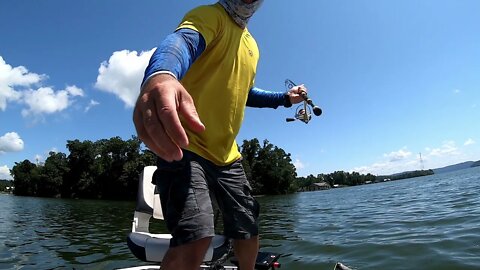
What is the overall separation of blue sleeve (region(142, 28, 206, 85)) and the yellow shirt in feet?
1.07

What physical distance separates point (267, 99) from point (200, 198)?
5.00 ft

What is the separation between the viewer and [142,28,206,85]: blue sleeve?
1.12 m

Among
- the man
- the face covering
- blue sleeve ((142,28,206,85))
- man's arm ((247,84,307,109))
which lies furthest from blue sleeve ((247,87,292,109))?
blue sleeve ((142,28,206,85))

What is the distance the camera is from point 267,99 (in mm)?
3189

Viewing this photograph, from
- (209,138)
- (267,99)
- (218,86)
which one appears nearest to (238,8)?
(218,86)

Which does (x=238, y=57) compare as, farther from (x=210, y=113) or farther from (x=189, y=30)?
(x=189, y=30)

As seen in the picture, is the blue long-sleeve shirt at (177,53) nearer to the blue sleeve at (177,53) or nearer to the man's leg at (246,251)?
the blue sleeve at (177,53)

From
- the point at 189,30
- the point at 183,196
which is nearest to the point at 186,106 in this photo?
the point at 189,30

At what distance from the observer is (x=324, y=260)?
534 centimetres

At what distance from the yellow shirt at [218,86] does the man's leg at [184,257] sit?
1.81 ft

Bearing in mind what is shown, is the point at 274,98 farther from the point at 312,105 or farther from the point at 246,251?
the point at 246,251

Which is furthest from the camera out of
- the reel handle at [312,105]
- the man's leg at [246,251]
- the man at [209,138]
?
the reel handle at [312,105]

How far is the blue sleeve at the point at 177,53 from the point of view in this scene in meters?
1.12

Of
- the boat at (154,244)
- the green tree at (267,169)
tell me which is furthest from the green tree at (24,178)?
the boat at (154,244)
